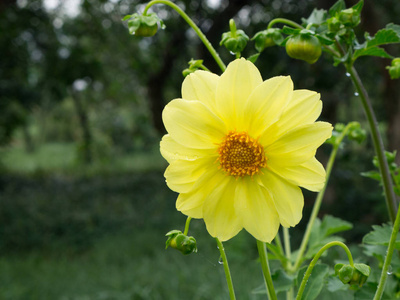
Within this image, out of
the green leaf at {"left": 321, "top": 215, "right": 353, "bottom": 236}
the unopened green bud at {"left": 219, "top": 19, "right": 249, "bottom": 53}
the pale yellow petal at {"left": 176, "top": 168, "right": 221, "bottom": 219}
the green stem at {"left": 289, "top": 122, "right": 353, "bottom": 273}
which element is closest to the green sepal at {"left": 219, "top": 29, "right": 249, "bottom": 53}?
the unopened green bud at {"left": 219, "top": 19, "right": 249, "bottom": 53}

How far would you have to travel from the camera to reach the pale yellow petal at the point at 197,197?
0.63 m

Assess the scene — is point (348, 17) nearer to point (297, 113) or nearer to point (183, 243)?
point (297, 113)

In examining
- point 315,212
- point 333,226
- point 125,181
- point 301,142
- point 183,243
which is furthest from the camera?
point 125,181

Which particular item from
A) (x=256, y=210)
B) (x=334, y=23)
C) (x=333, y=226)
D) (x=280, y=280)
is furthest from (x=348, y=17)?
(x=333, y=226)

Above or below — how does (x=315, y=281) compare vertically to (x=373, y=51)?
below

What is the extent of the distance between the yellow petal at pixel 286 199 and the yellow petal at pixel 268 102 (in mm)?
77

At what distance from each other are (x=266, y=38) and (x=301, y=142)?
25cm

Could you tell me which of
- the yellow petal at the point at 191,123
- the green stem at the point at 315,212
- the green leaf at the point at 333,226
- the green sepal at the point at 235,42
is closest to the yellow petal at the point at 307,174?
the yellow petal at the point at 191,123

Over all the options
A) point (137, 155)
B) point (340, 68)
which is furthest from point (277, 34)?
point (137, 155)

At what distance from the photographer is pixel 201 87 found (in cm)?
63

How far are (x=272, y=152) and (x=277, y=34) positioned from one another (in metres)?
0.25

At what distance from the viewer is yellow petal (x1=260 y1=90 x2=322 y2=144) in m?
0.59

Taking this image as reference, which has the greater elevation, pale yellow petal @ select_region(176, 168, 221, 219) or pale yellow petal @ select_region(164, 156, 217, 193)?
pale yellow petal @ select_region(164, 156, 217, 193)

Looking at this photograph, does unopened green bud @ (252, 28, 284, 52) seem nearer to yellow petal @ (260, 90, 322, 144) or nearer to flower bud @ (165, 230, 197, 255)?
yellow petal @ (260, 90, 322, 144)
